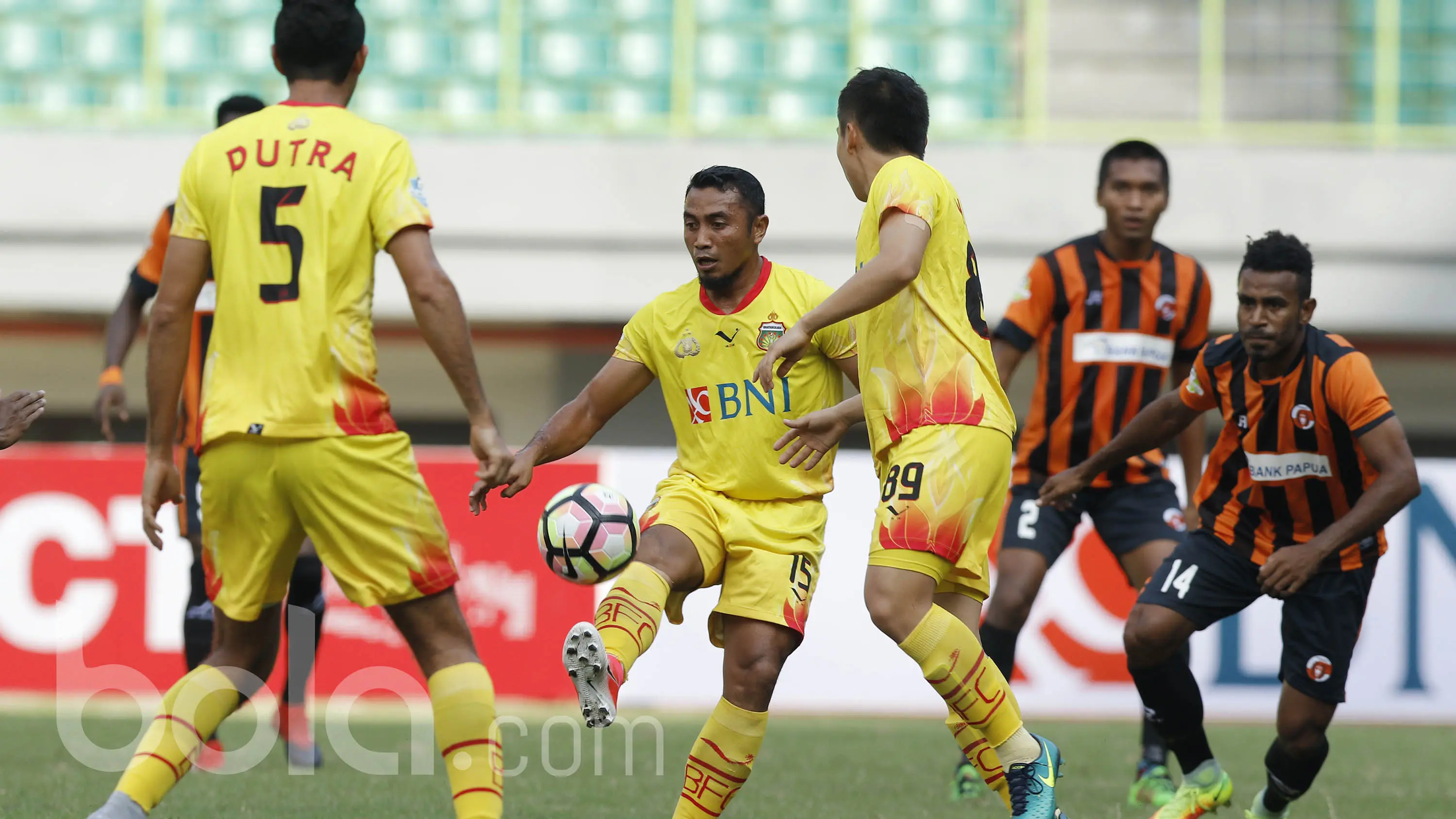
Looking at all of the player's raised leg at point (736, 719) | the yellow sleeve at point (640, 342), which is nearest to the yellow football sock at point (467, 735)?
the player's raised leg at point (736, 719)

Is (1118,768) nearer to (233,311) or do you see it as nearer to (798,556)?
(798,556)

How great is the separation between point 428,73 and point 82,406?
463 centimetres

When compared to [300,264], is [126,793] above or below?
below

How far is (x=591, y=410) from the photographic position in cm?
470

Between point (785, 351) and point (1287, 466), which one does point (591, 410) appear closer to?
point (785, 351)

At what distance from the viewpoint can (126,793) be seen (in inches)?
147

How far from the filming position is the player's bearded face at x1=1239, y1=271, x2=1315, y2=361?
189 inches

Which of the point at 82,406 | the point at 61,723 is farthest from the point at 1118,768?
the point at 82,406

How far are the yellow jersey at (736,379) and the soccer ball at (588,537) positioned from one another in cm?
41

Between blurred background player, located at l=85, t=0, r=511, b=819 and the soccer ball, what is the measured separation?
0.44 metres

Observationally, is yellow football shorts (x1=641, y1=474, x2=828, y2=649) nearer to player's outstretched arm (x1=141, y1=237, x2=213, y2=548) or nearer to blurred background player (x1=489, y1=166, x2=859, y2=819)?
blurred background player (x1=489, y1=166, x2=859, y2=819)

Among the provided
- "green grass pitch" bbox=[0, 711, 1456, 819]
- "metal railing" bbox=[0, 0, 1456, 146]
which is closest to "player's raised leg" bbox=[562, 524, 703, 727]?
"green grass pitch" bbox=[0, 711, 1456, 819]

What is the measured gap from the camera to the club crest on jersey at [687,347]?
184 inches

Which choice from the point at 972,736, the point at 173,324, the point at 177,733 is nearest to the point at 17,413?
the point at 173,324
